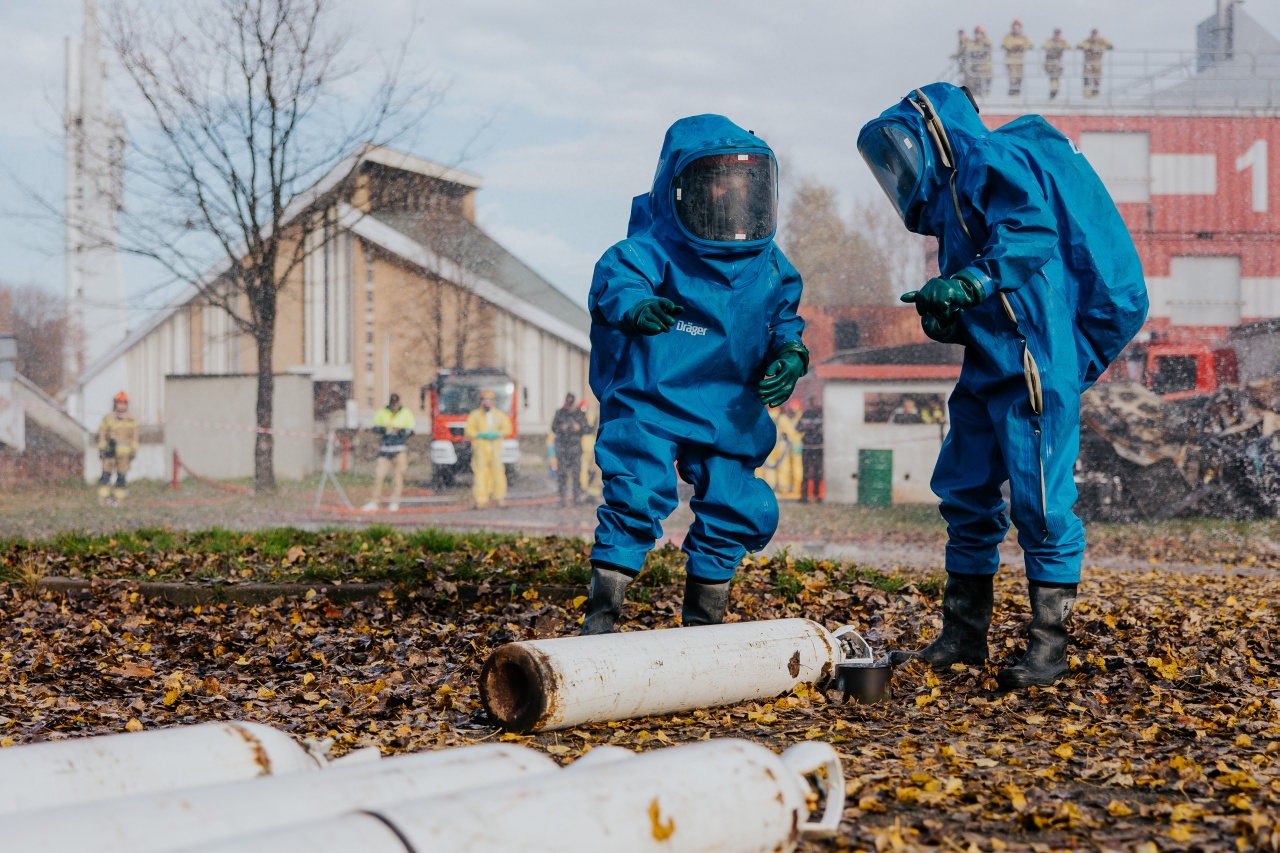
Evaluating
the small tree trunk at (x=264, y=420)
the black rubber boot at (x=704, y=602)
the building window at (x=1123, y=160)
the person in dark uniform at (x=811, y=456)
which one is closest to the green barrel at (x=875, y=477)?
the person in dark uniform at (x=811, y=456)

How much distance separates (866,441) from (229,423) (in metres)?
11.0

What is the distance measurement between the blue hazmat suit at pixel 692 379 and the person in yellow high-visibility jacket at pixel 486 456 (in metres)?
13.7

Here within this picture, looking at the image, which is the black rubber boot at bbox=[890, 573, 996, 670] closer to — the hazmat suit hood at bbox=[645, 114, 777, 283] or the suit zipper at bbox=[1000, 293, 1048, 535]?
the suit zipper at bbox=[1000, 293, 1048, 535]

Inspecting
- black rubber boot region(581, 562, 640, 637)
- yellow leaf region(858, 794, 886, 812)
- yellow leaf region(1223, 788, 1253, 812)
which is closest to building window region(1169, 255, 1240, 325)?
black rubber boot region(581, 562, 640, 637)

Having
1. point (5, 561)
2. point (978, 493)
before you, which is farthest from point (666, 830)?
point (5, 561)

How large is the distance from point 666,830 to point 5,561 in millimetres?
6688

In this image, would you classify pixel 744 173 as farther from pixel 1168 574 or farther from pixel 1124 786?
pixel 1168 574

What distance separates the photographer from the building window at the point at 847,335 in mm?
24172

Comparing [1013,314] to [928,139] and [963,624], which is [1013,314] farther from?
[963,624]

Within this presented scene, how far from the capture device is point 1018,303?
399cm

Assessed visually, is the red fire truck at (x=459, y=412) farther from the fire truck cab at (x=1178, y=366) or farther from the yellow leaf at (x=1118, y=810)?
the yellow leaf at (x=1118, y=810)

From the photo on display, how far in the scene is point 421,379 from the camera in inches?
971

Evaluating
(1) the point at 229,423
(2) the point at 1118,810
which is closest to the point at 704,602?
(2) the point at 1118,810

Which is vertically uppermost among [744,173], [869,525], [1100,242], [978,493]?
[744,173]
